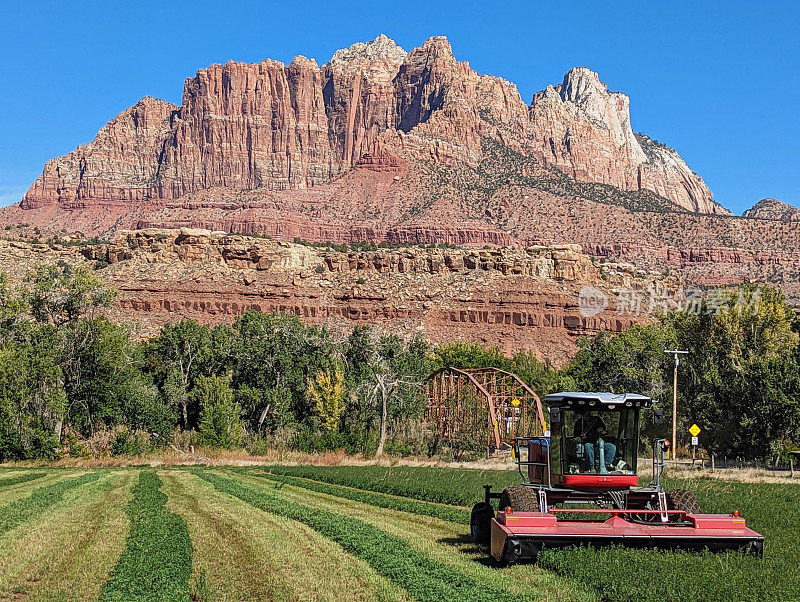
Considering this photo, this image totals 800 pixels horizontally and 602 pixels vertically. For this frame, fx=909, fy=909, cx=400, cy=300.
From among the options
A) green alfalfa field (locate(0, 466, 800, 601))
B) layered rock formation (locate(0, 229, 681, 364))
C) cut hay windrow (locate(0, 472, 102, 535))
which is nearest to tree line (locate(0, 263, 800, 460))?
cut hay windrow (locate(0, 472, 102, 535))

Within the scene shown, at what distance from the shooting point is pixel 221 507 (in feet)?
78.2

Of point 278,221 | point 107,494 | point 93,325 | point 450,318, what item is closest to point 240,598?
point 107,494

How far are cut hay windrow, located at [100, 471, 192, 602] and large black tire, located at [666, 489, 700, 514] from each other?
8.77 m

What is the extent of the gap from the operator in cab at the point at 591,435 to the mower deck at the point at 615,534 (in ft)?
4.57

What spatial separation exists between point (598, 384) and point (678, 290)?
65426 mm

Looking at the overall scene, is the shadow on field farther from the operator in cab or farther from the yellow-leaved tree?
the yellow-leaved tree

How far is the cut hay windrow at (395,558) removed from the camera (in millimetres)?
13281

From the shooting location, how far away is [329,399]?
60.3 m

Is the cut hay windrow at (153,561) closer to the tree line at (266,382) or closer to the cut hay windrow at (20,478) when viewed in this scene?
the cut hay windrow at (20,478)

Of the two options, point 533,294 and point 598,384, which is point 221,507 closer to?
point 598,384

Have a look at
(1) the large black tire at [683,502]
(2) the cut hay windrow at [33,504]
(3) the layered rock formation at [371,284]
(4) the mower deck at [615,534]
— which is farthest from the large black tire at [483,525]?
(3) the layered rock formation at [371,284]

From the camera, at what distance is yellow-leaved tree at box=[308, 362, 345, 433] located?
2366 inches

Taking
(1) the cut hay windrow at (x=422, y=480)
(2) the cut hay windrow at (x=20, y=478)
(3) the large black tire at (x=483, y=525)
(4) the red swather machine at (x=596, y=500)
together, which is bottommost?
(2) the cut hay windrow at (x=20, y=478)

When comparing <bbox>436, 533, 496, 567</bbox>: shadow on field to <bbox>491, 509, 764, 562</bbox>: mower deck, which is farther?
<bbox>436, 533, 496, 567</bbox>: shadow on field
